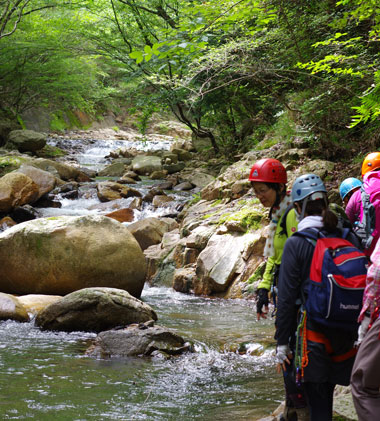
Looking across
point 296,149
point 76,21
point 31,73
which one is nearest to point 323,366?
point 296,149

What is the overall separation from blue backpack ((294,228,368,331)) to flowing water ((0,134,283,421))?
1689 millimetres

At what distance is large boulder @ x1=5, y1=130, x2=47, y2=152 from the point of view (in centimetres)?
2234

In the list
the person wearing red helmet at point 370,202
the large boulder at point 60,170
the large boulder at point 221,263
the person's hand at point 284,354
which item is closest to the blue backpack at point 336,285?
the person's hand at point 284,354

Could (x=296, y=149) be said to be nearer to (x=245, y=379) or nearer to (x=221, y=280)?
(x=221, y=280)

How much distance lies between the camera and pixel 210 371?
195 inches

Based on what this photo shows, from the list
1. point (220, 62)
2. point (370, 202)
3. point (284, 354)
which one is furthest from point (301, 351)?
point (220, 62)

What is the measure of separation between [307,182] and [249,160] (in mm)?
10005

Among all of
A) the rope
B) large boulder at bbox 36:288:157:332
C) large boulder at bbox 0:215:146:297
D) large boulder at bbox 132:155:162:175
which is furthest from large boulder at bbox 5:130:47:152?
the rope

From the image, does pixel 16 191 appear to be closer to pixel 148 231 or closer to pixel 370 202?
pixel 148 231

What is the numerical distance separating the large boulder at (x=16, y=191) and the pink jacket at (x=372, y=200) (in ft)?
37.8

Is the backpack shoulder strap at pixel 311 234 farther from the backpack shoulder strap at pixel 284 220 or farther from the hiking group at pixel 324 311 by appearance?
the backpack shoulder strap at pixel 284 220

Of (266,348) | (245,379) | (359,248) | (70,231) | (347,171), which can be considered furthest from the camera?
(347,171)

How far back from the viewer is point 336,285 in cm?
221

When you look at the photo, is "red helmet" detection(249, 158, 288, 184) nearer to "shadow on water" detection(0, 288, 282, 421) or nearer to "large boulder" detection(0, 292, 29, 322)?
"shadow on water" detection(0, 288, 282, 421)
